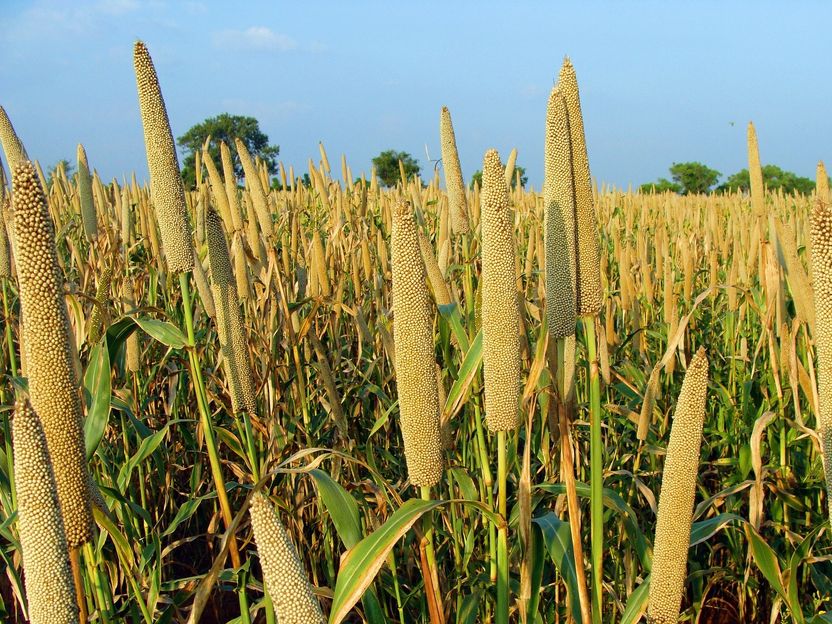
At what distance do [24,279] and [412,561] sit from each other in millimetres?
1848

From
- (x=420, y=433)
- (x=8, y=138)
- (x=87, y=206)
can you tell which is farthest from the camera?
(x=87, y=206)

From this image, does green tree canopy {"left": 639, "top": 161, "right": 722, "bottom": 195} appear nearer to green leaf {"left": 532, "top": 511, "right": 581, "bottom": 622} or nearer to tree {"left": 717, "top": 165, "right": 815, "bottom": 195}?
tree {"left": 717, "top": 165, "right": 815, "bottom": 195}

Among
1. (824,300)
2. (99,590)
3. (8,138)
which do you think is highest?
(8,138)

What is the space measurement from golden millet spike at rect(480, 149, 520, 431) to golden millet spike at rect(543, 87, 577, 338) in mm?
148

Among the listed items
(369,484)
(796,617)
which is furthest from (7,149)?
(796,617)

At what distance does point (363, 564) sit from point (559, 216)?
800 millimetres

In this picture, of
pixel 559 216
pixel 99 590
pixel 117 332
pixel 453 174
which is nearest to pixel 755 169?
pixel 453 174

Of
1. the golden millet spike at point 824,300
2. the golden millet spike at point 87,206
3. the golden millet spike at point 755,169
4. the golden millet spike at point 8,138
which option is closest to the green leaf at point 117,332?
the golden millet spike at point 8,138

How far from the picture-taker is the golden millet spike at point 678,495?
4.58ft

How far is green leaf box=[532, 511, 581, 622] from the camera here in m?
1.73

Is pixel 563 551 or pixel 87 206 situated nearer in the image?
pixel 563 551

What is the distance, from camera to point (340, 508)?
1.56 meters

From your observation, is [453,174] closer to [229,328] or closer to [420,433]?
[229,328]

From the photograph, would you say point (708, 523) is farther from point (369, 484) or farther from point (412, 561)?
point (412, 561)
